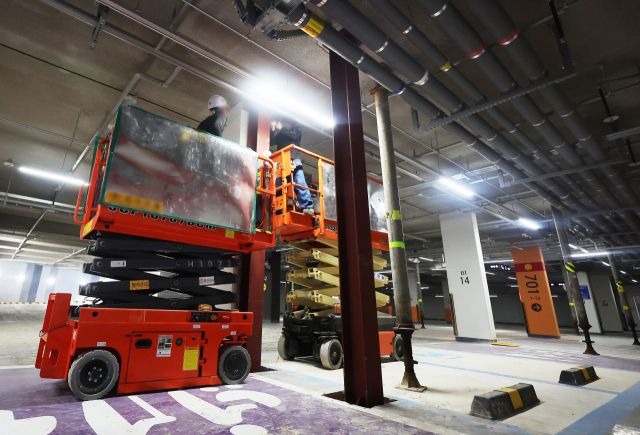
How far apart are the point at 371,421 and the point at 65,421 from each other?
2683mm

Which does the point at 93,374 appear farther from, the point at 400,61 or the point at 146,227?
the point at 400,61

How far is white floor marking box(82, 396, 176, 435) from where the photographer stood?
8.74 feet

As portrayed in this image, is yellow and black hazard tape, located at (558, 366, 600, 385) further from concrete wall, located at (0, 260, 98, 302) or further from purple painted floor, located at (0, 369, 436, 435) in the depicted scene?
concrete wall, located at (0, 260, 98, 302)

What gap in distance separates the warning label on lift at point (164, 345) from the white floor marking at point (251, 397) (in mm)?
816

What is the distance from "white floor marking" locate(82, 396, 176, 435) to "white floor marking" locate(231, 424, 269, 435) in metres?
0.65

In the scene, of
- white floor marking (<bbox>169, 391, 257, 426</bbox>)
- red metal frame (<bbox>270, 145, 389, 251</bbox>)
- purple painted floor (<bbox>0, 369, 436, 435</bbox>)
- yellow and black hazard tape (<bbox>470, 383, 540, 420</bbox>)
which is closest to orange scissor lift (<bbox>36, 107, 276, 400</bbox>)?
purple painted floor (<bbox>0, 369, 436, 435</bbox>)

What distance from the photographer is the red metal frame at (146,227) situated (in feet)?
12.4

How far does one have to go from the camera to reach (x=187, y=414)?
3.13m

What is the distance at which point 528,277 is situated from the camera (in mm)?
17750

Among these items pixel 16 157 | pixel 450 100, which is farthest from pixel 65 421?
pixel 16 157

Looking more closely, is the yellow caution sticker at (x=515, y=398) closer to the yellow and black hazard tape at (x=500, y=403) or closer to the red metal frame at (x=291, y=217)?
the yellow and black hazard tape at (x=500, y=403)

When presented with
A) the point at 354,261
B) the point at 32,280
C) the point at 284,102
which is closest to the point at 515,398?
the point at 354,261

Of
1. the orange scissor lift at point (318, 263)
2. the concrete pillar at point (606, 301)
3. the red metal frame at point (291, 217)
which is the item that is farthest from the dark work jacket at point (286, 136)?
the concrete pillar at point (606, 301)

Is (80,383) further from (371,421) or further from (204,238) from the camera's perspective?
(371,421)
